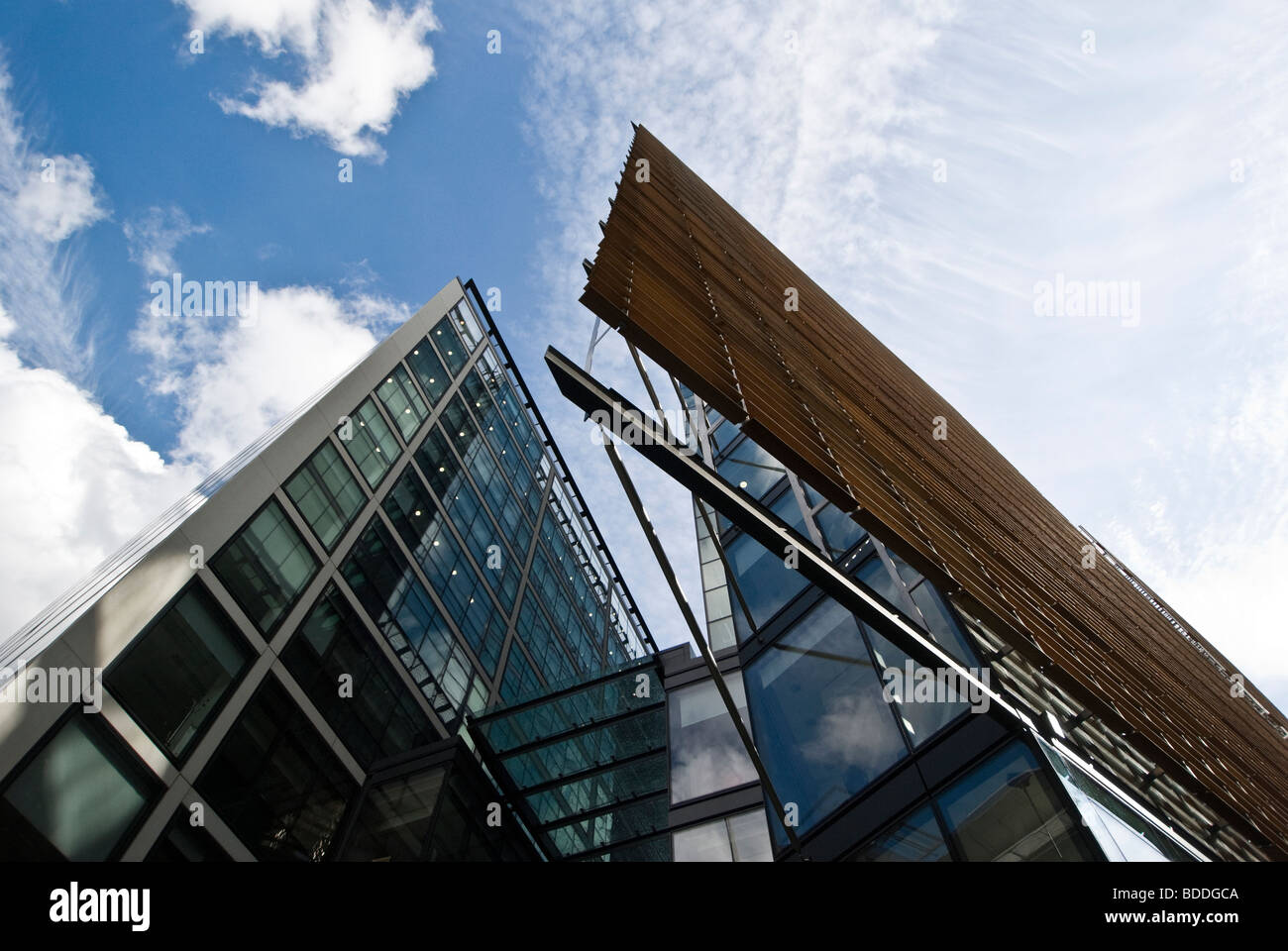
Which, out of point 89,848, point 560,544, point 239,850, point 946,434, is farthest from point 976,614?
point 560,544

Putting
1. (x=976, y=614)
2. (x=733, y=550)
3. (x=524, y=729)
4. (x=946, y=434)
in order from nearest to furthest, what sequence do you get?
(x=976, y=614) < (x=946, y=434) < (x=733, y=550) < (x=524, y=729)

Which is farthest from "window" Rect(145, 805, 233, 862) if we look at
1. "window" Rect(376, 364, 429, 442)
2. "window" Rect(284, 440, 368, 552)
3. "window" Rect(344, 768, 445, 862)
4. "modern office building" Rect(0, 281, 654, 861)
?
"window" Rect(376, 364, 429, 442)

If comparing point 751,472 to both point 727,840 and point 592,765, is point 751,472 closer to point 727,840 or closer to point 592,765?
point 727,840

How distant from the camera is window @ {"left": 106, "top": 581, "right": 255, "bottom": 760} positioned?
39.1 ft

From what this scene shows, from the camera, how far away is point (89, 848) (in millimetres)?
10531

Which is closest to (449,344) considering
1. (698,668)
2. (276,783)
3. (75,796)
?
(276,783)

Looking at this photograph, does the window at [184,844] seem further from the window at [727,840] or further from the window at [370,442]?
the window at [370,442]

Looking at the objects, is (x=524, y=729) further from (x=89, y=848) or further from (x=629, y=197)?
(x=629, y=197)

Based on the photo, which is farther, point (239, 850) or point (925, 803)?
point (239, 850)

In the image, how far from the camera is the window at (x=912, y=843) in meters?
7.03

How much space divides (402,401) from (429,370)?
328 centimetres

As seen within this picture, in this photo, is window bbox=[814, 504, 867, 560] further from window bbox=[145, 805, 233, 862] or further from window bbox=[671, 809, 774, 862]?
window bbox=[145, 805, 233, 862]

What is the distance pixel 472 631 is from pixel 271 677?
35.2ft

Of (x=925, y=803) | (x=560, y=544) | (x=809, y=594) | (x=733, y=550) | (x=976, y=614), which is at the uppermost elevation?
(x=560, y=544)
